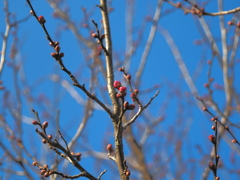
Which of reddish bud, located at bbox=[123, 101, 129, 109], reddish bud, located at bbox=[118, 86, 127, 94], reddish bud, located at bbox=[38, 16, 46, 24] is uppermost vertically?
reddish bud, located at bbox=[38, 16, 46, 24]

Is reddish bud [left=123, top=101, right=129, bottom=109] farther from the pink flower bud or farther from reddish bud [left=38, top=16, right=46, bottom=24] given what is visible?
reddish bud [left=38, top=16, right=46, bottom=24]

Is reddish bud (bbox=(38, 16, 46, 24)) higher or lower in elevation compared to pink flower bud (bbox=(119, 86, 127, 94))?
higher

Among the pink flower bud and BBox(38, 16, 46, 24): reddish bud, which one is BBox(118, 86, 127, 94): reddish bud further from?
BBox(38, 16, 46, 24): reddish bud

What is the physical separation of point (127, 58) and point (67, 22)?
1.47 metres

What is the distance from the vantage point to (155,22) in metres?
5.12

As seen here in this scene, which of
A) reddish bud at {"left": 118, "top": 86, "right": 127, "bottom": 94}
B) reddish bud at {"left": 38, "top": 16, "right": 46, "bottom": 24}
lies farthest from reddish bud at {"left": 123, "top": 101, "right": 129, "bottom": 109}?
reddish bud at {"left": 38, "top": 16, "right": 46, "bottom": 24}

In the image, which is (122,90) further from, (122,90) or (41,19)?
(41,19)

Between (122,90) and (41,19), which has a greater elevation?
(41,19)

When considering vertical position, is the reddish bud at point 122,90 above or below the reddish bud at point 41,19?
below

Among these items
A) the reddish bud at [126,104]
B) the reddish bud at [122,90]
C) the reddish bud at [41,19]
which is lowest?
the reddish bud at [126,104]

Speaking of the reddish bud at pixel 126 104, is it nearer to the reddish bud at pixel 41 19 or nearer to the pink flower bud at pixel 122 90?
the pink flower bud at pixel 122 90

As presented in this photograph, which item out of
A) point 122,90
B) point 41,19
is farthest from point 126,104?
point 41,19

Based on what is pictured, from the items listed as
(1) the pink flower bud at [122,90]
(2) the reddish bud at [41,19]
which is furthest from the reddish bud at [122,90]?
(2) the reddish bud at [41,19]

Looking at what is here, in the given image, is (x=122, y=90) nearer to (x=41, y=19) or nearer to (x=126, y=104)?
(x=126, y=104)
